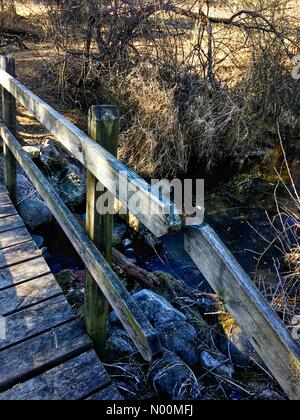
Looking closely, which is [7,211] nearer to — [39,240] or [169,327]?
[39,240]

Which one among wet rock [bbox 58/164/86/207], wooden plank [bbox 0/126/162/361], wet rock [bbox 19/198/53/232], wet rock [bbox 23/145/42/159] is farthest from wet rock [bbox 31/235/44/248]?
wooden plank [bbox 0/126/162/361]

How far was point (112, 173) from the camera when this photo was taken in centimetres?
177

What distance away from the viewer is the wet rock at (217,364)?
2.83 metres

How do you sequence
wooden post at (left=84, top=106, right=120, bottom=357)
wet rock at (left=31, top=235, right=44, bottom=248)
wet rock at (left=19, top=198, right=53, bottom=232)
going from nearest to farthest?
wooden post at (left=84, top=106, right=120, bottom=357) < wet rock at (left=31, top=235, right=44, bottom=248) < wet rock at (left=19, top=198, right=53, bottom=232)

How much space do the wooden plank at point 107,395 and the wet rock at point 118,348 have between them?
0.45 m

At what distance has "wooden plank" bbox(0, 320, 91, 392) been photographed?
6.63ft

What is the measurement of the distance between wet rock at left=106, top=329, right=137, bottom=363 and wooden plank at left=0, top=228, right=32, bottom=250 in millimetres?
1045

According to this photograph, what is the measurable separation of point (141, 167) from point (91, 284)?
191 inches

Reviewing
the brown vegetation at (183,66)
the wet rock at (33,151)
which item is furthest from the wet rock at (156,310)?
the brown vegetation at (183,66)

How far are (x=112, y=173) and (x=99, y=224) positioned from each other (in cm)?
44

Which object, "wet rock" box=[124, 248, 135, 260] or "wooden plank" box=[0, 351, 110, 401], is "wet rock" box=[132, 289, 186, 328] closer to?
"wooden plank" box=[0, 351, 110, 401]

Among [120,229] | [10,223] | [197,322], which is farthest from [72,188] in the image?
[197,322]

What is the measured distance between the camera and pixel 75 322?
2381 millimetres

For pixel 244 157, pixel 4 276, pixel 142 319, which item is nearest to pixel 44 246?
pixel 4 276
